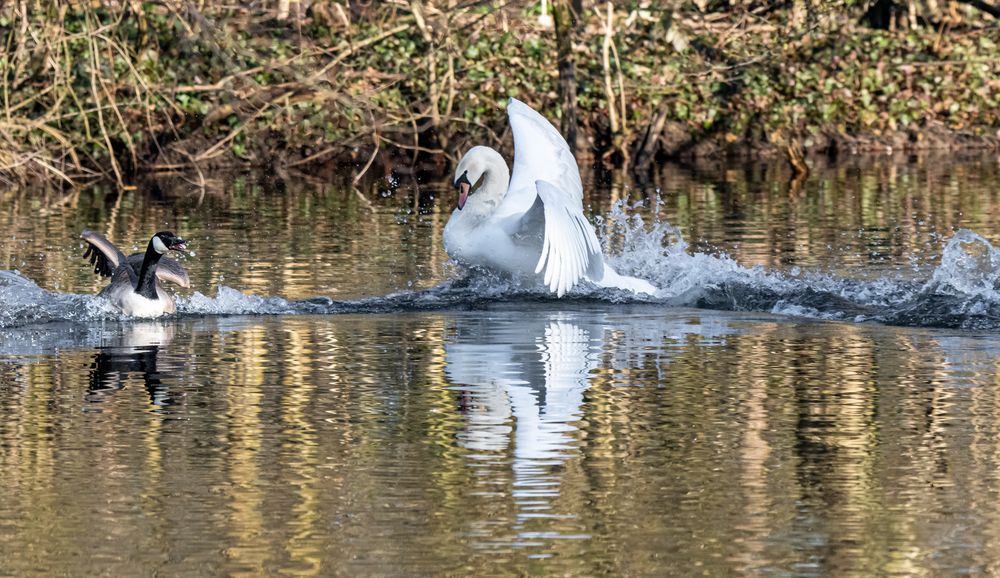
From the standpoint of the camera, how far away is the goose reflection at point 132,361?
7930 millimetres

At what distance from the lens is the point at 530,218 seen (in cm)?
1092

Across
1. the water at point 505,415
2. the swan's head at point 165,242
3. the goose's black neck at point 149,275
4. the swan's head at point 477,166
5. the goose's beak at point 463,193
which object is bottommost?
the water at point 505,415

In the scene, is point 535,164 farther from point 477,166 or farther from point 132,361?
point 132,361

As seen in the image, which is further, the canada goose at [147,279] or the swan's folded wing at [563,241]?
the canada goose at [147,279]

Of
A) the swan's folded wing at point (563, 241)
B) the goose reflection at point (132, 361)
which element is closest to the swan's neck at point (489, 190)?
the swan's folded wing at point (563, 241)

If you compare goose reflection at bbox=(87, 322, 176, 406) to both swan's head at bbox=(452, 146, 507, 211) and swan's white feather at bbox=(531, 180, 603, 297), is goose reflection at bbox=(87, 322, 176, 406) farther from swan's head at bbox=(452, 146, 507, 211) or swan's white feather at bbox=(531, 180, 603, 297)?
swan's head at bbox=(452, 146, 507, 211)

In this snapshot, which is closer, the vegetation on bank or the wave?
the wave

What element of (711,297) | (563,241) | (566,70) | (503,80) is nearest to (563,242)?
(563,241)

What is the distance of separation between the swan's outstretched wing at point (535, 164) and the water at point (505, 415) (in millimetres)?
625

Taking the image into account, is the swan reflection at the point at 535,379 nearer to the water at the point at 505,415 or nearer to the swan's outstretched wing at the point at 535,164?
the water at the point at 505,415

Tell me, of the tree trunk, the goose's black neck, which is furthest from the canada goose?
the tree trunk

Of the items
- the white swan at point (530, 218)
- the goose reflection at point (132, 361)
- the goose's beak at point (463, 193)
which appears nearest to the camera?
the goose reflection at point (132, 361)

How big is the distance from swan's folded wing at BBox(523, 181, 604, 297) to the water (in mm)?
270

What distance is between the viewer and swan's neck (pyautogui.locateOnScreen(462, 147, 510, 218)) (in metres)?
11.6
